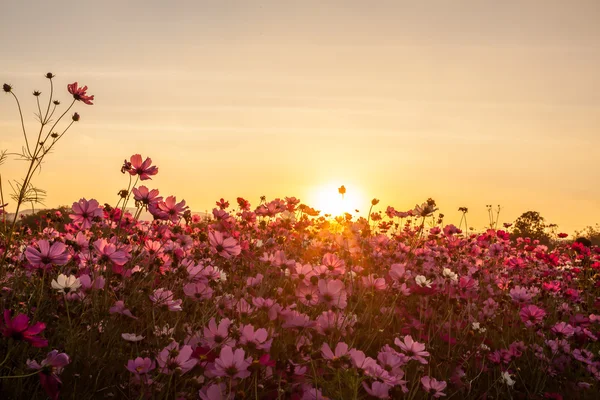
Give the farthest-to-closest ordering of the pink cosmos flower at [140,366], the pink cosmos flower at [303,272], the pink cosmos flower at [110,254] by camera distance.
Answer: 1. the pink cosmos flower at [303,272]
2. the pink cosmos flower at [110,254]
3. the pink cosmos flower at [140,366]

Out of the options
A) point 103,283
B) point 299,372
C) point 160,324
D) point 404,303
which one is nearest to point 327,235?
point 404,303

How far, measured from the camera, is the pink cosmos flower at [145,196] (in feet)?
9.09

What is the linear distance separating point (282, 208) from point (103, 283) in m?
2.42

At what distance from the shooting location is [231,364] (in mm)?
1729

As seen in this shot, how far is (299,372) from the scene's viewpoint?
6.49 ft

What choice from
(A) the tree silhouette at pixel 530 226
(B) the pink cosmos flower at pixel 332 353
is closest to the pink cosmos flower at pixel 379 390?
(B) the pink cosmos flower at pixel 332 353

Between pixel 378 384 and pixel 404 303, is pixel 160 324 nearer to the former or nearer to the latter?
pixel 378 384

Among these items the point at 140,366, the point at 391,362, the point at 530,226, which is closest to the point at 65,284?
the point at 140,366

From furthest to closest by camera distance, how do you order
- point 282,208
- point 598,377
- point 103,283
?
point 282,208
point 598,377
point 103,283

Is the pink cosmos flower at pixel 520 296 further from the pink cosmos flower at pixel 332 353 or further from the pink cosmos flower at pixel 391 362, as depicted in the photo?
the pink cosmos flower at pixel 332 353

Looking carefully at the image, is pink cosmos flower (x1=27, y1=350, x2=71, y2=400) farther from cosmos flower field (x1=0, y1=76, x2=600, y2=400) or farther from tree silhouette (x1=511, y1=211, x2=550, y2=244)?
tree silhouette (x1=511, y1=211, x2=550, y2=244)

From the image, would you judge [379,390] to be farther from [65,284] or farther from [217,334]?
[65,284]

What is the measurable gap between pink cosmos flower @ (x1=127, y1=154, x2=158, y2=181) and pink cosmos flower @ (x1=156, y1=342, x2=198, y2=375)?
4.52 feet

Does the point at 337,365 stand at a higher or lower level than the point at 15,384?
higher
